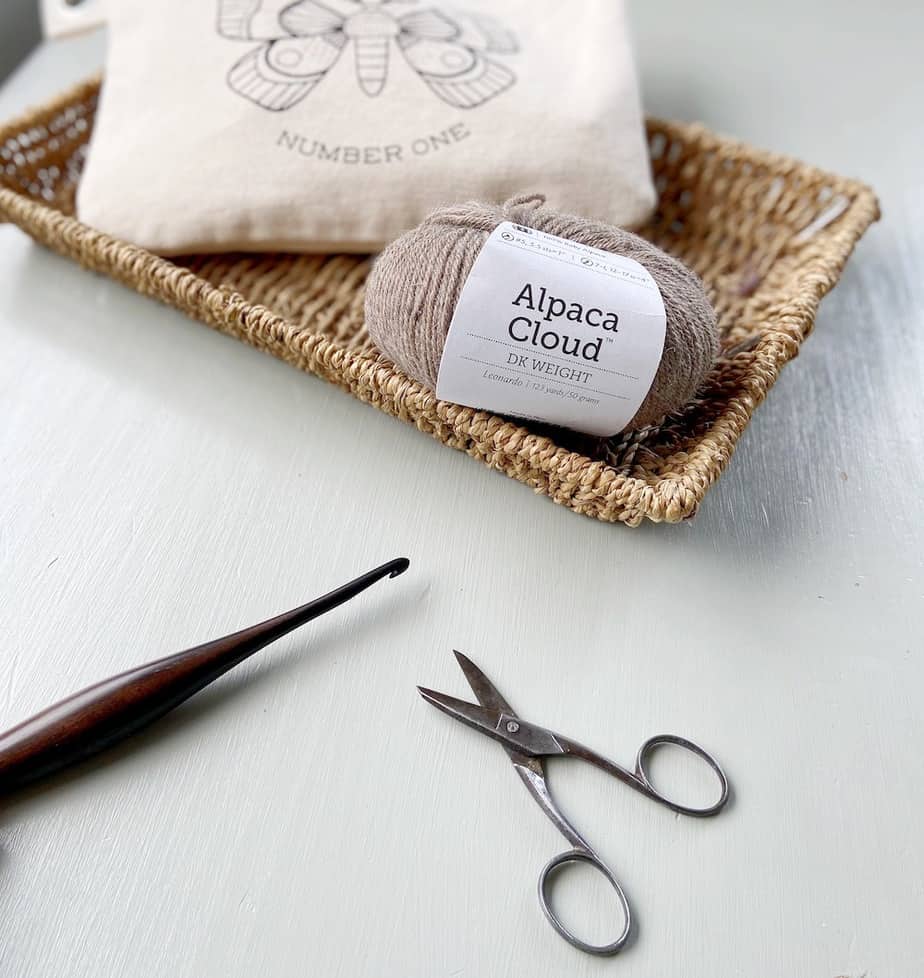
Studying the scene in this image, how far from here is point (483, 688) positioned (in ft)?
1.46

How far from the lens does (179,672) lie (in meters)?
0.42

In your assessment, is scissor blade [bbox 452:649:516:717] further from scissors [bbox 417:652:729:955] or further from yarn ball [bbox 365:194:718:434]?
yarn ball [bbox 365:194:718:434]

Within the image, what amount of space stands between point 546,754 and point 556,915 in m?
0.07

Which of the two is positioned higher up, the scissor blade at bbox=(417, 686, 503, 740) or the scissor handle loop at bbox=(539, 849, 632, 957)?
the scissor blade at bbox=(417, 686, 503, 740)

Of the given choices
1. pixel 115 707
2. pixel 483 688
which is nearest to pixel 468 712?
pixel 483 688

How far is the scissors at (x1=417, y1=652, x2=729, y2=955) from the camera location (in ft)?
1.32

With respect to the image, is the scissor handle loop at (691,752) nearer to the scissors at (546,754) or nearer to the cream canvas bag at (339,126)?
the scissors at (546,754)

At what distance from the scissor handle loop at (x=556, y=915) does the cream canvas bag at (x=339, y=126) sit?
0.40 m

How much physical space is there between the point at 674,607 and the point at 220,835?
0.25m

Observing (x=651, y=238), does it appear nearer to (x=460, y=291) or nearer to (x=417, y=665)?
(x=460, y=291)

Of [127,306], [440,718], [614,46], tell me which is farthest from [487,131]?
[440,718]

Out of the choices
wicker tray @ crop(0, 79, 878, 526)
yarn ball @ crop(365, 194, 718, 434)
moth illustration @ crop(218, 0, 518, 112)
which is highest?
moth illustration @ crop(218, 0, 518, 112)

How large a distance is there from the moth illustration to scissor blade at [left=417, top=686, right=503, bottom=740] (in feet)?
1.31

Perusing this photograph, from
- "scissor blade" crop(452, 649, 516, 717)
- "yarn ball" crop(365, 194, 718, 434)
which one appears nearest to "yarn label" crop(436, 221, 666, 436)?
"yarn ball" crop(365, 194, 718, 434)
